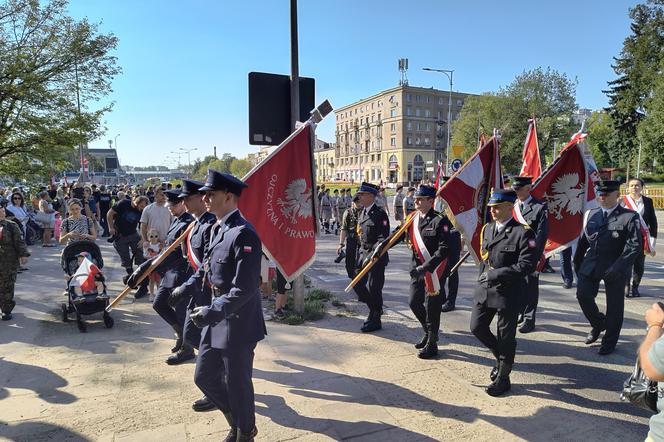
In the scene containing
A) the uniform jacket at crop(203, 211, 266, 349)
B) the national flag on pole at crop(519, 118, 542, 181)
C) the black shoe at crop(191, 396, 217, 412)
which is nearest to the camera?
the uniform jacket at crop(203, 211, 266, 349)

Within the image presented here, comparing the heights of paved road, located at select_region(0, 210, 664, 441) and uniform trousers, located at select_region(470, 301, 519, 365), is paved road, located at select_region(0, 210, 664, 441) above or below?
below

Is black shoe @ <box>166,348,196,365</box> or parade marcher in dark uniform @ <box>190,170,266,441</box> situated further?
black shoe @ <box>166,348,196,365</box>

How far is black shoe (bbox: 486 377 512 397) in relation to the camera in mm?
4008

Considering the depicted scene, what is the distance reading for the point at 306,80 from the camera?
6.88m

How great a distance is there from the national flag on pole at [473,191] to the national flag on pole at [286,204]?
179cm

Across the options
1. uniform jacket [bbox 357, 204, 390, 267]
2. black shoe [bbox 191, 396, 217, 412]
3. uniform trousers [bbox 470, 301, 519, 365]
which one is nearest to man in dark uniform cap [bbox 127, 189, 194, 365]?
black shoe [bbox 191, 396, 217, 412]

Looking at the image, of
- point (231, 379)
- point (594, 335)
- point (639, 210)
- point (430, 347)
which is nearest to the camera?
point (231, 379)

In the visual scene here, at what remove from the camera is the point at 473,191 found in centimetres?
577

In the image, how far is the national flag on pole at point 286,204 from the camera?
5535mm

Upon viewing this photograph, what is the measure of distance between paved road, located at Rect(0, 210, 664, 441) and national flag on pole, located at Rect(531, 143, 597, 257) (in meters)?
1.27

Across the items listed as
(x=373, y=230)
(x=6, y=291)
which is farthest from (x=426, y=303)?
(x=6, y=291)

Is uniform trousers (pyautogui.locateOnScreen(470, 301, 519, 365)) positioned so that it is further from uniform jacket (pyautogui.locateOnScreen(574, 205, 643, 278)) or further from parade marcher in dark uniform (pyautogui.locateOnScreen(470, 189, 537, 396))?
uniform jacket (pyautogui.locateOnScreen(574, 205, 643, 278))

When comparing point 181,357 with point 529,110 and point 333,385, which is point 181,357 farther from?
point 529,110

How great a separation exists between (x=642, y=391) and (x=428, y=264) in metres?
2.71
